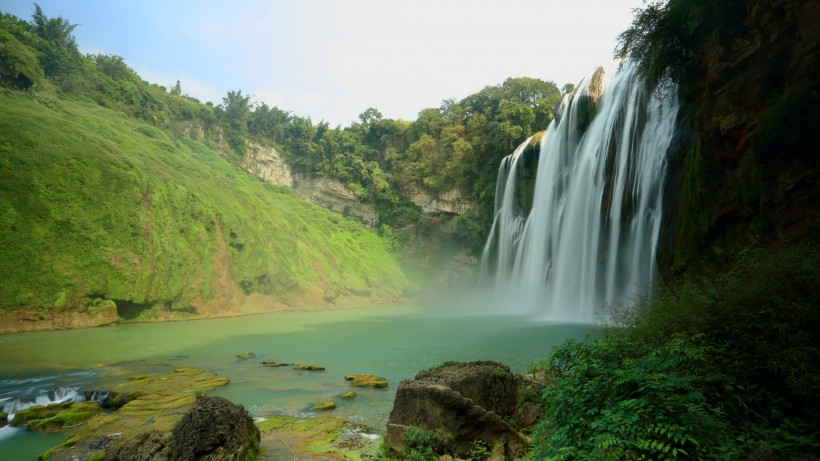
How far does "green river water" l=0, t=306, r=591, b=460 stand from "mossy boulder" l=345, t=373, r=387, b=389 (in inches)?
11.3

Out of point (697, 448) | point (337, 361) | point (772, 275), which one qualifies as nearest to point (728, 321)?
point (772, 275)

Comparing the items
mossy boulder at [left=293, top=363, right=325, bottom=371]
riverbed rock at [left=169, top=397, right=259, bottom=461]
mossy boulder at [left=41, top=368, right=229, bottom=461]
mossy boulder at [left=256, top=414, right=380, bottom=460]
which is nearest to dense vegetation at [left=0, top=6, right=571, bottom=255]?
mossy boulder at [left=293, top=363, right=325, bottom=371]

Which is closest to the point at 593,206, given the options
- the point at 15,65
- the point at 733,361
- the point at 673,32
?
the point at 673,32

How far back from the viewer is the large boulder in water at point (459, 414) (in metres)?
5.31

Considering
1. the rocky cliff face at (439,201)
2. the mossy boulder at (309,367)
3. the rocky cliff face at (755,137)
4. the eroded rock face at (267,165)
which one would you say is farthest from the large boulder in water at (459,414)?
the eroded rock face at (267,165)

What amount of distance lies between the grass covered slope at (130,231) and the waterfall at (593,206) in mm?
17685

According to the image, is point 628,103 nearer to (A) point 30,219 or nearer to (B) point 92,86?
(A) point 30,219

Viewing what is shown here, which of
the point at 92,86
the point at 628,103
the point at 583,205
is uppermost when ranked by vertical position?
the point at 92,86

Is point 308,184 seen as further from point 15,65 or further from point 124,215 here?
point 124,215

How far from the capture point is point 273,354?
→ 1441 centimetres

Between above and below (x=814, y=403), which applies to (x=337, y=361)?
below

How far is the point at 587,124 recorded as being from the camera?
80.3 feet

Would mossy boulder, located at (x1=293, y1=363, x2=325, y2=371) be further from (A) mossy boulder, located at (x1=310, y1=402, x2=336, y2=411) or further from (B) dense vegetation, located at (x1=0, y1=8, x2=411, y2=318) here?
(B) dense vegetation, located at (x1=0, y1=8, x2=411, y2=318)

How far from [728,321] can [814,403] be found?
55.0 inches
